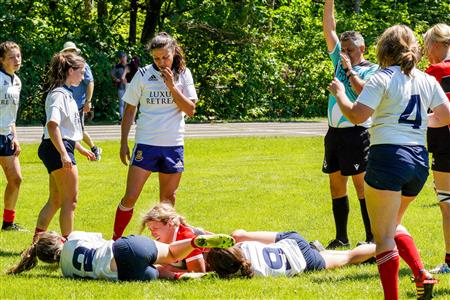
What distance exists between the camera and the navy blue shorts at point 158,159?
8.98 metres

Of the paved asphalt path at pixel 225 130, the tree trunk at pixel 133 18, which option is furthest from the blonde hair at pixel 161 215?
the tree trunk at pixel 133 18

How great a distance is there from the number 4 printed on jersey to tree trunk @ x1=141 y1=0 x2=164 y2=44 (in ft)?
83.7

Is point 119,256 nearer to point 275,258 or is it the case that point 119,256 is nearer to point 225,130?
point 275,258

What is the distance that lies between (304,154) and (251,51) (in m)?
12.0

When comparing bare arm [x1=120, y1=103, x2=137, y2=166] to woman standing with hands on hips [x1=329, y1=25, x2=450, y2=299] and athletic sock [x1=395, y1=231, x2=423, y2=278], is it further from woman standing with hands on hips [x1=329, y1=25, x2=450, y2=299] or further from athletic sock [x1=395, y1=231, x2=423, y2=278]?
athletic sock [x1=395, y1=231, x2=423, y2=278]

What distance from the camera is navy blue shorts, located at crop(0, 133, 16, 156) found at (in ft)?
36.2

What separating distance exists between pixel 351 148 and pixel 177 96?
6.18ft

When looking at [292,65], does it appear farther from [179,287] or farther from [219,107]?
[179,287]

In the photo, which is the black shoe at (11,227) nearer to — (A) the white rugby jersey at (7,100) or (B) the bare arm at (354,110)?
(A) the white rugby jersey at (7,100)

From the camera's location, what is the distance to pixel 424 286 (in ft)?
22.0

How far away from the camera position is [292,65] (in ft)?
108

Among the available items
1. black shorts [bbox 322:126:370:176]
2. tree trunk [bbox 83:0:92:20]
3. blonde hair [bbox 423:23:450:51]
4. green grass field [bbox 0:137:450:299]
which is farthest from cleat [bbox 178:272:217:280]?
tree trunk [bbox 83:0:92:20]

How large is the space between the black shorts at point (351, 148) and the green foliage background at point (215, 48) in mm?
19219

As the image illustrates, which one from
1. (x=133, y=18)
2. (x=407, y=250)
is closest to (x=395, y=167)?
(x=407, y=250)
